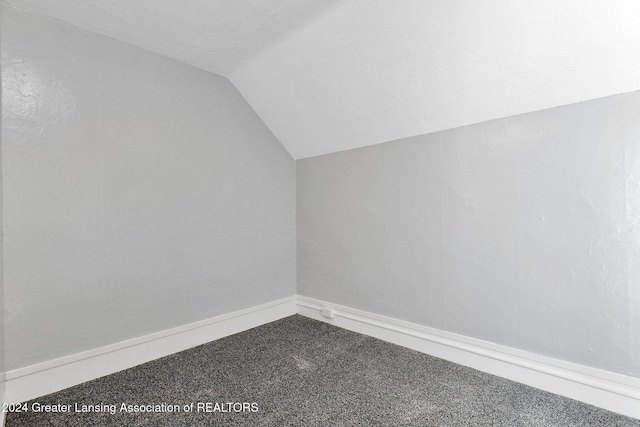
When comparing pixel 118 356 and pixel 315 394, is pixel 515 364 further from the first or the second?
pixel 118 356

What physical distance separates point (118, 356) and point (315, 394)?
52.3 inches

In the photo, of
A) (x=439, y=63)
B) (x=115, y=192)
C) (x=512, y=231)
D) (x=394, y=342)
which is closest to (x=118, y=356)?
(x=115, y=192)

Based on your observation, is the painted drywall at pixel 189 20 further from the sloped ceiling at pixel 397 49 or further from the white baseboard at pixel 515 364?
the white baseboard at pixel 515 364

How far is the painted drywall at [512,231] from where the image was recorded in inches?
61.1

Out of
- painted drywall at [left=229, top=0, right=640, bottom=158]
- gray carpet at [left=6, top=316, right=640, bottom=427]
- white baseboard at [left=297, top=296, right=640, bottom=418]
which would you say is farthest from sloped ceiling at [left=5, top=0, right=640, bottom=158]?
gray carpet at [left=6, top=316, right=640, bottom=427]

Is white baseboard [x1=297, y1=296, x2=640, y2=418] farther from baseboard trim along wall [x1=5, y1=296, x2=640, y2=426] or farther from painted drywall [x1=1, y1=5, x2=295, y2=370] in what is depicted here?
painted drywall [x1=1, y1=5, x2=295, y2=370]

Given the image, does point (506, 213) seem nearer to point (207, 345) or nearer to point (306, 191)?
point (306, 191)

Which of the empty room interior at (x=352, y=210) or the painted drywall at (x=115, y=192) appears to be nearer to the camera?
the empty room interior at (x=352, y=210)

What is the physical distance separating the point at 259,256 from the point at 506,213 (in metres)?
2.01

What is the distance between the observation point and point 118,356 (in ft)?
6.59

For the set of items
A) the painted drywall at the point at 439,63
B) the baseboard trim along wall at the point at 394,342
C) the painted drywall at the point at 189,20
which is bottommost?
the baseboard trim along wall at the point at 394,342

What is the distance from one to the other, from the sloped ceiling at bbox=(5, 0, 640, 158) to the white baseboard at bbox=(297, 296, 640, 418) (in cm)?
144

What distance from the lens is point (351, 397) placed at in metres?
1.68

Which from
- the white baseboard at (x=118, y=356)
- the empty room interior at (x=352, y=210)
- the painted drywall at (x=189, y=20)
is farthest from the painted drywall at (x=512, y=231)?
the painted drywall at (x=189, y=20)
